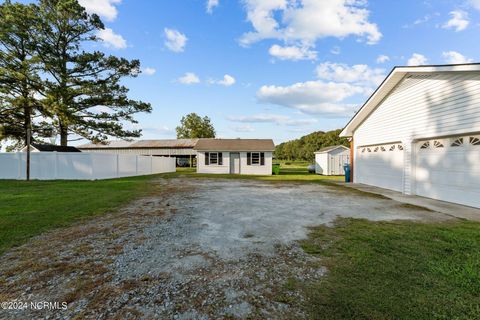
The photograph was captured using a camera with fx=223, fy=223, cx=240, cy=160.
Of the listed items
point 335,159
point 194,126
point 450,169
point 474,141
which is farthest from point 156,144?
point 474,141

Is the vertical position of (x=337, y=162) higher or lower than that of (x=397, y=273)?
higher

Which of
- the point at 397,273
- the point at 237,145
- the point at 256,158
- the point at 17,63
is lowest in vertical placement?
the point at 397,273

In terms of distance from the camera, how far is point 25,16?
1723 cm

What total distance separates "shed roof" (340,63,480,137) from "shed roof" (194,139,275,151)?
9.62 m

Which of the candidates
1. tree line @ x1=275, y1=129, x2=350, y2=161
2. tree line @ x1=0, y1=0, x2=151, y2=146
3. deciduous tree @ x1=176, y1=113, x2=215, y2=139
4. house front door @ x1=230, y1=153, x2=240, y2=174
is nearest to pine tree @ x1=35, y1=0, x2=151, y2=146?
tree line @ x1=0, y1=0, x2=151, y2=146

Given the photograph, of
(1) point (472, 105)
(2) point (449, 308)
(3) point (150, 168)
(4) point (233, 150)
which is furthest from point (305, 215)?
(3) point (150, 168)

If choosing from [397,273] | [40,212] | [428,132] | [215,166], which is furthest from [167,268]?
[215,166]

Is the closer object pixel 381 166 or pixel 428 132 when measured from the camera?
pixel 428 132

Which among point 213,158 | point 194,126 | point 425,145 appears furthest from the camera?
point 194,126

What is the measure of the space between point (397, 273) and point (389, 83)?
34.7 ft

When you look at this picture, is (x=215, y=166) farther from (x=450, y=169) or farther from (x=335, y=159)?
(x=450, y=169)

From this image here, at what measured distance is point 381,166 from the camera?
1239 cm

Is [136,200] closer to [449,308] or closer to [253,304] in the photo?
[253,304]

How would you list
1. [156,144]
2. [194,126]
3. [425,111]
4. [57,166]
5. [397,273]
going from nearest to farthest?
1. [397,273]
2. [425,111]
3. [57,166]
4. [156,144]
5. [194,126]
